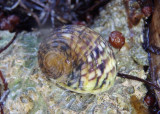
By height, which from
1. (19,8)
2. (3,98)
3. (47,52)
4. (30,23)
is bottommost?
(3,98)

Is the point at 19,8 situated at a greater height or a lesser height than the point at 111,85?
greater

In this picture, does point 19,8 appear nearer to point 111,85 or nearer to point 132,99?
point 111,85

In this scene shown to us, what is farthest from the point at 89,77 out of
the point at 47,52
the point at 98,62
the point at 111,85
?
the point at 47,52

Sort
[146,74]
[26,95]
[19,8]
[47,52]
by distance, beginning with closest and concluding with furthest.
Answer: [47,52]
[26,95]
[146,74]
[19,8]

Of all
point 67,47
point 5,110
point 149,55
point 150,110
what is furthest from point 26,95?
point 149,55

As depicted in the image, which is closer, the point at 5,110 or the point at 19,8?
the point at 5,110

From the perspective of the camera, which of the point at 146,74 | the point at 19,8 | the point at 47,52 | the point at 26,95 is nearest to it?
the point at 47,52
